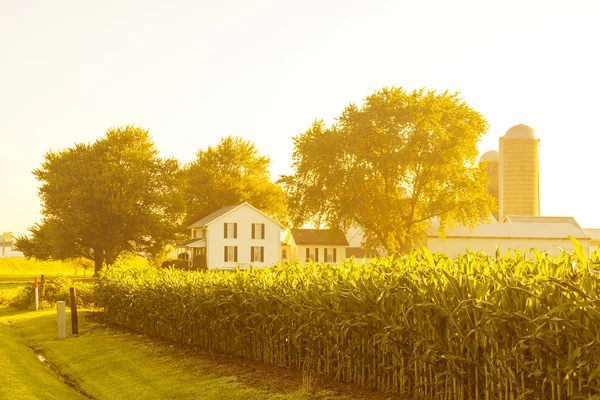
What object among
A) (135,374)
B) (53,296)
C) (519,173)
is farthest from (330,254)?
(135,374)

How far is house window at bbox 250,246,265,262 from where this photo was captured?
244 ft

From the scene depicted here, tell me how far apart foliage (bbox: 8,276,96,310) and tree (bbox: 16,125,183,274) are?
3643 centimetres

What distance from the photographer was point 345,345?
12.5m

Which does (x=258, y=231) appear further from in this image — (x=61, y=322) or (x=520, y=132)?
(x=520, y=132)

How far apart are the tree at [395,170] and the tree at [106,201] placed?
17.4 meters

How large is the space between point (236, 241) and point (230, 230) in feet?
4.36

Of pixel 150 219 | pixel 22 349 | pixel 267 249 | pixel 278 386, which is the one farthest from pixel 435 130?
pixel 278 386

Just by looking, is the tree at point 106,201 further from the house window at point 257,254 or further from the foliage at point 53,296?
the foliage at point 53,296

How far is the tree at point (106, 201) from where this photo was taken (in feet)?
240

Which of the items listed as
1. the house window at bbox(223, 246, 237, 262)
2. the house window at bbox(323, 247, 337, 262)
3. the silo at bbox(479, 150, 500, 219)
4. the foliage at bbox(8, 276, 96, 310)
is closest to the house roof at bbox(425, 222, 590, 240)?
the house window at bbox(323, 247, 337, 262)

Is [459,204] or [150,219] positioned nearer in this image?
[459,204]

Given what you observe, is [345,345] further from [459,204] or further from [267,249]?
[267,249]

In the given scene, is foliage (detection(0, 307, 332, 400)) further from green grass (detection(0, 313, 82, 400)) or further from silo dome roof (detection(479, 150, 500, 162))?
silo dome roof (detection(479, 150, 500, 162))

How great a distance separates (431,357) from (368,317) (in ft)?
5.37
